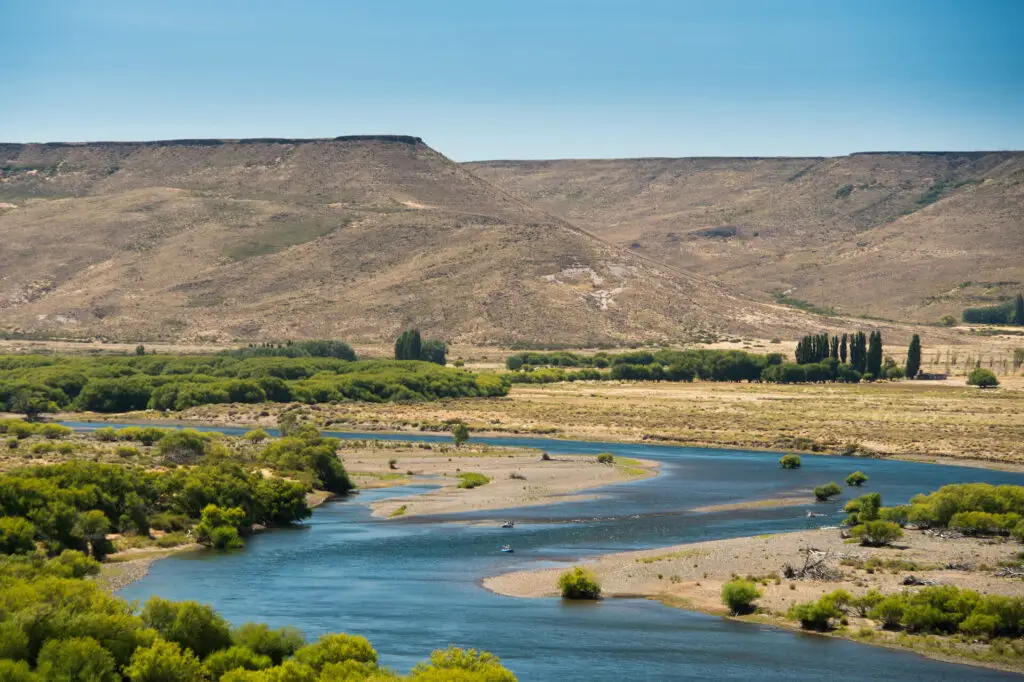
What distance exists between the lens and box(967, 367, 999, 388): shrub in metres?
148

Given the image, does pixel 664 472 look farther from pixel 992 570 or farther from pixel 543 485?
pixel 992 570

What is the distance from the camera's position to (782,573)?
51250 millimetres

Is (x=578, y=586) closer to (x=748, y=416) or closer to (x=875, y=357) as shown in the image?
(x=748, y=416)

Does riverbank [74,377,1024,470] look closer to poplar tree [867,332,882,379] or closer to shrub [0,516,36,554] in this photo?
poplar tree [867,332,882,379]

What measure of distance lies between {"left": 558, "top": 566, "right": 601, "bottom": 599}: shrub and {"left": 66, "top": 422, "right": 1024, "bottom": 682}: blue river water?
63 centimetres

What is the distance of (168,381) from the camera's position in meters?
133

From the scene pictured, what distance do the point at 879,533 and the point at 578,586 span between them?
15.6 meters

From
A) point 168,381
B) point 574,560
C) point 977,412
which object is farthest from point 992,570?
point 168,381

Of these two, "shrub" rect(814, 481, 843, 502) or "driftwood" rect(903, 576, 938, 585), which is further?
"shrub" rect(814, 481, 843, 502)

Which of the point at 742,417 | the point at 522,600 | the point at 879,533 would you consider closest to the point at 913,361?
the point at 742,417

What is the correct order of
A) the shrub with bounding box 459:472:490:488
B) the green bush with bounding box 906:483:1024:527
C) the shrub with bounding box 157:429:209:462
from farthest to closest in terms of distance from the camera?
the shrub with bounding box 459:472:490:488 → the shrub with bounding box 157:429:209:462 → the green bush with bounding box 906:483:1024:527

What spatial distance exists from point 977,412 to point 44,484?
3439 inches

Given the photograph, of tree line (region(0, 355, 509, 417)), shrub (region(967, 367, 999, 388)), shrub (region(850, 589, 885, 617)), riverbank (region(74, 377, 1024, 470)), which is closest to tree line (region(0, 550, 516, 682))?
shrub (region(850, 589, 885, 617))

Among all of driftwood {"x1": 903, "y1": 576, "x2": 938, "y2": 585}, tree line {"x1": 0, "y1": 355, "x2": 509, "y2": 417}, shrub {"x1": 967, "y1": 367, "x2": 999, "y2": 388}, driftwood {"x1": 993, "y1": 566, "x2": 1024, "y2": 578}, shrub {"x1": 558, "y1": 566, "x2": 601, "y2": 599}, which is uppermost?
shrub {"x1": 967, "y1": 367, "x2": 999, "y2": 388}
